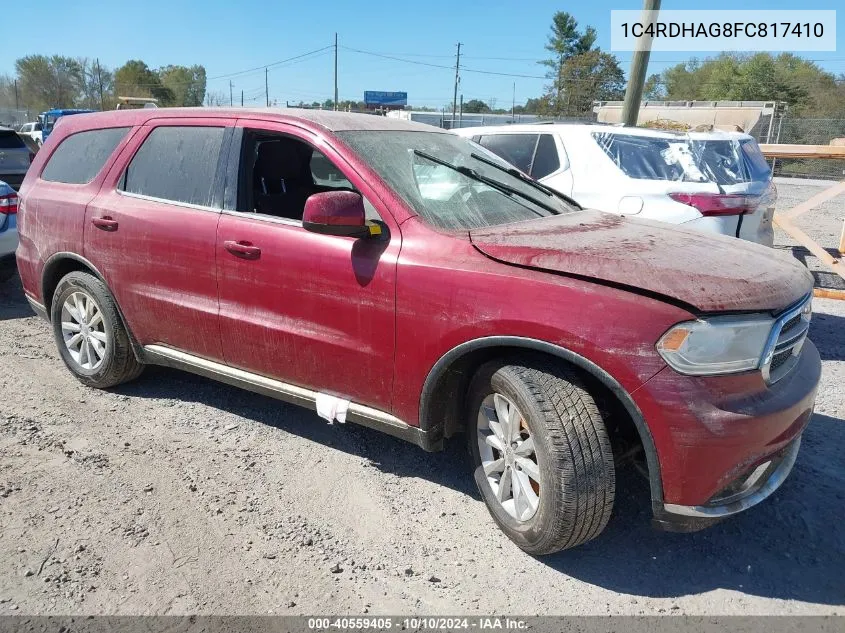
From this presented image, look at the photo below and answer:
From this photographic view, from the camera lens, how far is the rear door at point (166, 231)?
3656 millimetres

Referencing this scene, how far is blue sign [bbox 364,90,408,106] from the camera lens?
7969 centimetres

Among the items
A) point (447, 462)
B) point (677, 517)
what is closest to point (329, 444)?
point (447, 462)

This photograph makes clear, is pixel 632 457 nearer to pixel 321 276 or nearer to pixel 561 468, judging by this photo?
pixel 561 468

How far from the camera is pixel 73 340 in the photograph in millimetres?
4488

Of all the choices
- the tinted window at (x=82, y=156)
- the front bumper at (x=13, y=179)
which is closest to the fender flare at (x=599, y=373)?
the tinted window at (x=82, y=156)

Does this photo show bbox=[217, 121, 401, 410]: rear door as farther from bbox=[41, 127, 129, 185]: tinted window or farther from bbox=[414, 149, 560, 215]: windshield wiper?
bbox=[41, 127, 129, 185]: tinted window

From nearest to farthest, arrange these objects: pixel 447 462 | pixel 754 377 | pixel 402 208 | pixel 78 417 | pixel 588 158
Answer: pixel 754 377, pixel 402 208, pixel 447 462, pixel 78 417, pixel 588 158

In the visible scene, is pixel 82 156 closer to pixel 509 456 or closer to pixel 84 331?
pixel 84 331

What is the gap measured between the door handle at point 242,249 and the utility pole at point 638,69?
6.66 metres

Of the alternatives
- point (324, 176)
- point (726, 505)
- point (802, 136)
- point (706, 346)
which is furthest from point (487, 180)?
point (802, 136)

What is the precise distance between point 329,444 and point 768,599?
2.29 m

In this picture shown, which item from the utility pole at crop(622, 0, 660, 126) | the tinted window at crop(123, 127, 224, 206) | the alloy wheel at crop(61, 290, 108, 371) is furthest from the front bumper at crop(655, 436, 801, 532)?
the utility pole at crop(622, 0, 660, 126)

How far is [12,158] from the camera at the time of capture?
29.5ft

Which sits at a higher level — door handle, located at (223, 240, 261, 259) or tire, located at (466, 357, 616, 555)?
door handle, located at (223, 240, 261, 259)
